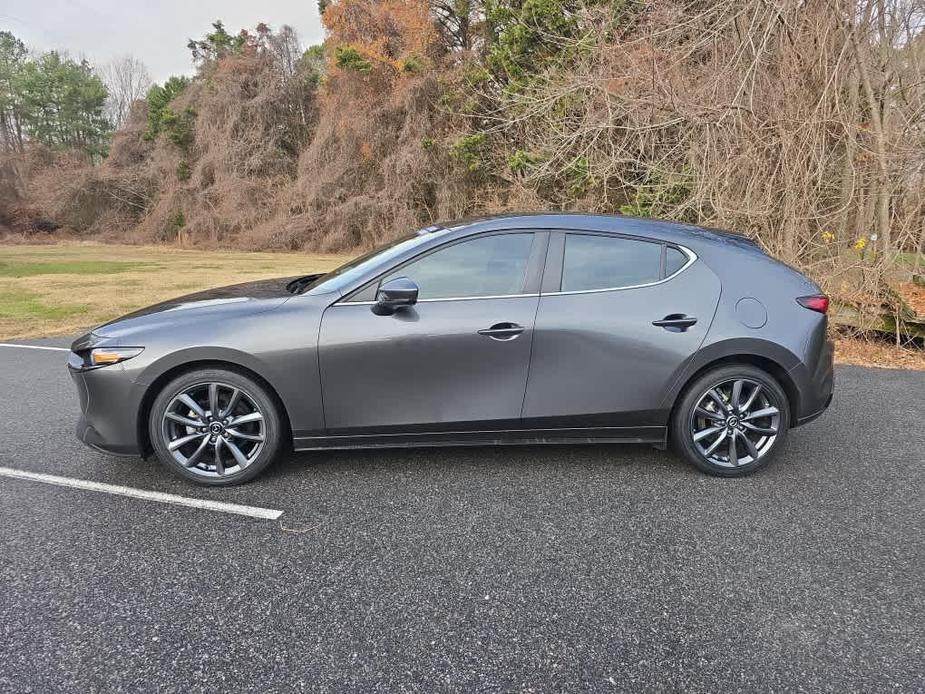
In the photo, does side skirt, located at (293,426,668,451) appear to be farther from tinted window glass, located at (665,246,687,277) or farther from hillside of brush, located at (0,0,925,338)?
hillside of brush, located at (0,0,925,338)

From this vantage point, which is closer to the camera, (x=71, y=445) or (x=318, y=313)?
(x=318, y=313)

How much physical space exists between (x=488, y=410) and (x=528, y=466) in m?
0.53

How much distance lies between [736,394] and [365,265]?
2317mm

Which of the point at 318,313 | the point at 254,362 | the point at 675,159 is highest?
the point at 675,159

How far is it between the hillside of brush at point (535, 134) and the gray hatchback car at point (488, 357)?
4.65m

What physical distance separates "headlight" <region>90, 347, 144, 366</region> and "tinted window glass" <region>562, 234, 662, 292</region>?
237 centimetres

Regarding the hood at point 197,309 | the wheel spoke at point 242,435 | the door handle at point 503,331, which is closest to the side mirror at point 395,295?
the door handle at point 503,331

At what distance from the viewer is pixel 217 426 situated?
308 centimetres

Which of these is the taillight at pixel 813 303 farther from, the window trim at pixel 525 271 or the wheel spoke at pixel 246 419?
the wheel spoke at pixel 246 419

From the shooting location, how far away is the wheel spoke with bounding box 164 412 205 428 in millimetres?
3053

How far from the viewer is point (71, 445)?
12.3 ft

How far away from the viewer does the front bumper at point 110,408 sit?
299 cm

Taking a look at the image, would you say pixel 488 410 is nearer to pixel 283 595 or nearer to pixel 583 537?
pixel 583 537

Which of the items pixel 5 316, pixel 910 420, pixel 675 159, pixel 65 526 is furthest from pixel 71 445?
pixel 675 159
